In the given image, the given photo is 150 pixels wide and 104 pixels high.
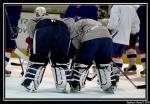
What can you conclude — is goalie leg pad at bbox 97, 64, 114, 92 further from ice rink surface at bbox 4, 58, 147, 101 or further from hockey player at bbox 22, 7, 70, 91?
hockey player at bbox 22, 7, 70, 91

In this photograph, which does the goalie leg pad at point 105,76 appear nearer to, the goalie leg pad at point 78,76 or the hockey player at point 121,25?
the goalie leg pad at point 78,76

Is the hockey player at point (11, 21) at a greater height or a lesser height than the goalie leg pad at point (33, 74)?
greater

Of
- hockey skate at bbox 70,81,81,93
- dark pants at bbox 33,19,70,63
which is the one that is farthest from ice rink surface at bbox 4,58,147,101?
dark pants at bbox 33,19,70,63

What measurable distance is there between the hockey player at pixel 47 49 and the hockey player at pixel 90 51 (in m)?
0.11

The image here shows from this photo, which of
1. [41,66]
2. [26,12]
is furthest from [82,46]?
[26,12]

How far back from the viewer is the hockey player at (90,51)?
338 cm

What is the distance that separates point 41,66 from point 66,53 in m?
0.22

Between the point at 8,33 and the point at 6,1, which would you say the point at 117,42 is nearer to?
the point at 8,33

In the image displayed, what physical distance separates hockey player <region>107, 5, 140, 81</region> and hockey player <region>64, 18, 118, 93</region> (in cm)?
57

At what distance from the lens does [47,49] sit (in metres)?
3.29

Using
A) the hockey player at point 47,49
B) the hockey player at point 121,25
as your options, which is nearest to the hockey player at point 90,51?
the hockey player at point 47,49

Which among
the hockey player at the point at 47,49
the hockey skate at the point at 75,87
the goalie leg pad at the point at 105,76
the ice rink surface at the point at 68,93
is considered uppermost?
the hockey player at the point at 47,49

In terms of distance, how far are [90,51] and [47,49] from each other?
1.11ft

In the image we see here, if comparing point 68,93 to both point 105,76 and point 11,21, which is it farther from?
point 11,21
